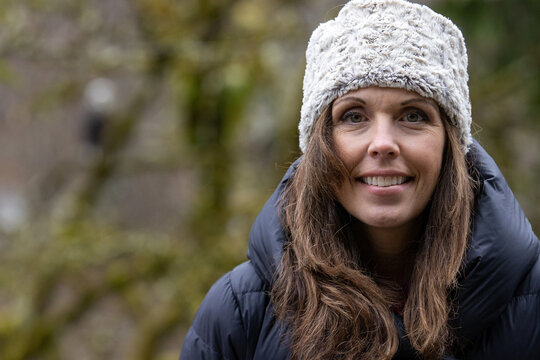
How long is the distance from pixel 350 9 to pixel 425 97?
0.32 metres

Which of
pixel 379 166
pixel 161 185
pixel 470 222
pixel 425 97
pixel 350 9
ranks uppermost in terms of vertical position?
pixel 350 9

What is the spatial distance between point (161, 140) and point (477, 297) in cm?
451

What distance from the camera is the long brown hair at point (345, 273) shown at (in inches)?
65.9

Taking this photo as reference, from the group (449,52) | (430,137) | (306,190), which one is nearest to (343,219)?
(306,190)

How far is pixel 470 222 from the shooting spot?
69.3 inches

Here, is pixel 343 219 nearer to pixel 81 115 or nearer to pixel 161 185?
pixel 161 185

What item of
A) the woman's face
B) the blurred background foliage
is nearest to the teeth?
Answer: the woman's face

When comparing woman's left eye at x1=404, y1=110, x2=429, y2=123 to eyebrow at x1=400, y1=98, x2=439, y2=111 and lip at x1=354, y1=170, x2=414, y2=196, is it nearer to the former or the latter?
eyebrow at x1=400, y1=98, x2=439, y2=111

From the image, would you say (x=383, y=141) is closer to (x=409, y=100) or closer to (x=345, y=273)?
(x=409, y=100)

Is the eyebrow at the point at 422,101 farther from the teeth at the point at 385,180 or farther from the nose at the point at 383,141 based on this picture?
the teeth at the point at 385,180

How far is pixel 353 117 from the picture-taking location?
68.9 inches

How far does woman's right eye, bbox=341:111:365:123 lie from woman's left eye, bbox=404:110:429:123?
0.12 meters

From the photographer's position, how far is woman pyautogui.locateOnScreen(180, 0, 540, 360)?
166 cm

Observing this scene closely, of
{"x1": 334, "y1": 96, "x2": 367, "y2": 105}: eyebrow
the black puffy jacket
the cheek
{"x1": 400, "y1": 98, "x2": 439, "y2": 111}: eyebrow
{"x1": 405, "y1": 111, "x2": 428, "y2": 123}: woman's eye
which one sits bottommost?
the black puffy jacket
